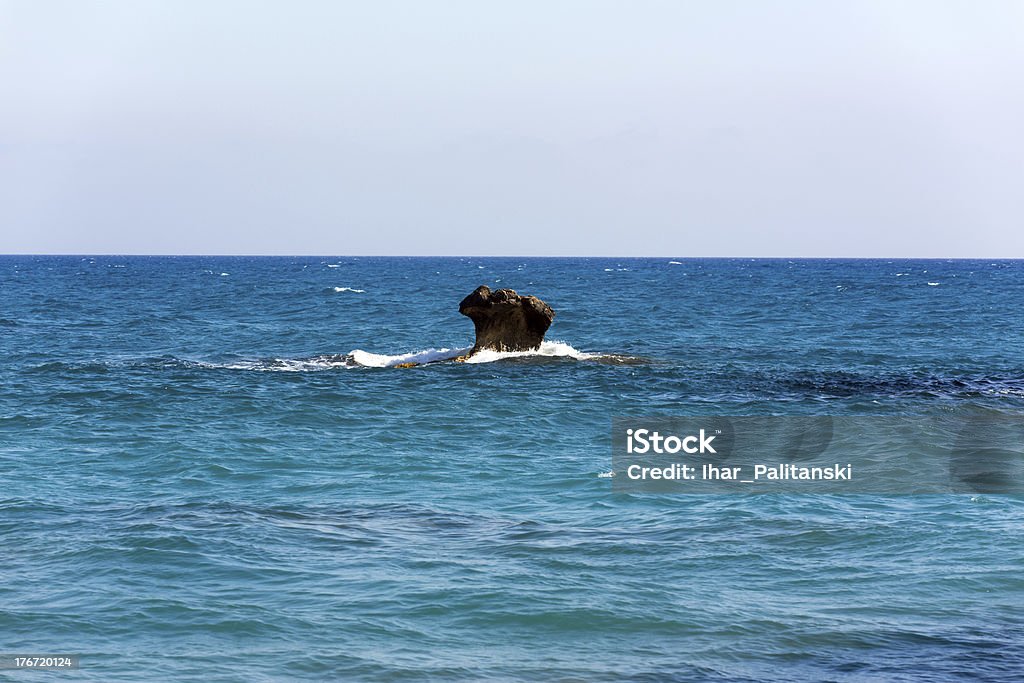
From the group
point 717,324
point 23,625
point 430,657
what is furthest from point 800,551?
point 717,324

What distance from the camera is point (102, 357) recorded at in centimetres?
3650

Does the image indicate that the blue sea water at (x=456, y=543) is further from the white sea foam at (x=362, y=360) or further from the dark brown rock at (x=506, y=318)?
the dark brown rock at (x=506, y=318)

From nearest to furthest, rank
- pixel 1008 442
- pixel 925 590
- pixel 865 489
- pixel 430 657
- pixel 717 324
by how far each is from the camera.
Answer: pixel 430 657
pixel 925 590
pixel 865 489
pixel 1008 442
pixel 717 324

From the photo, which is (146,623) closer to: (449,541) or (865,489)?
(449,541)


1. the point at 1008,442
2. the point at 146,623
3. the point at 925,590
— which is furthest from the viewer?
the point at 1008,442

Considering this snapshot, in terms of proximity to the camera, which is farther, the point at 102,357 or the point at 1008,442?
the point at 102,357

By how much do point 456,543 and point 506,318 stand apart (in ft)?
65.8

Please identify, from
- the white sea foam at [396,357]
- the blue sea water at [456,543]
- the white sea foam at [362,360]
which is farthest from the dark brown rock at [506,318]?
the blue sea water at [456,543]

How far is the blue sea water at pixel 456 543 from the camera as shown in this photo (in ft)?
34.8

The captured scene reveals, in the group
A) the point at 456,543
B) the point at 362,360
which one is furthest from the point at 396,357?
the point at 456,543

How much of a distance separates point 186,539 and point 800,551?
7.35 metres

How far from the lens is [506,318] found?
33.7 metres

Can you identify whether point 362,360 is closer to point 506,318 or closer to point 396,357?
point 396,357

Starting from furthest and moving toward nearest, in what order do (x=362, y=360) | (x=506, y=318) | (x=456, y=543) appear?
1. (x=362, y=360)
2. (x=506, y=318)
3. (x=456, y=543)
